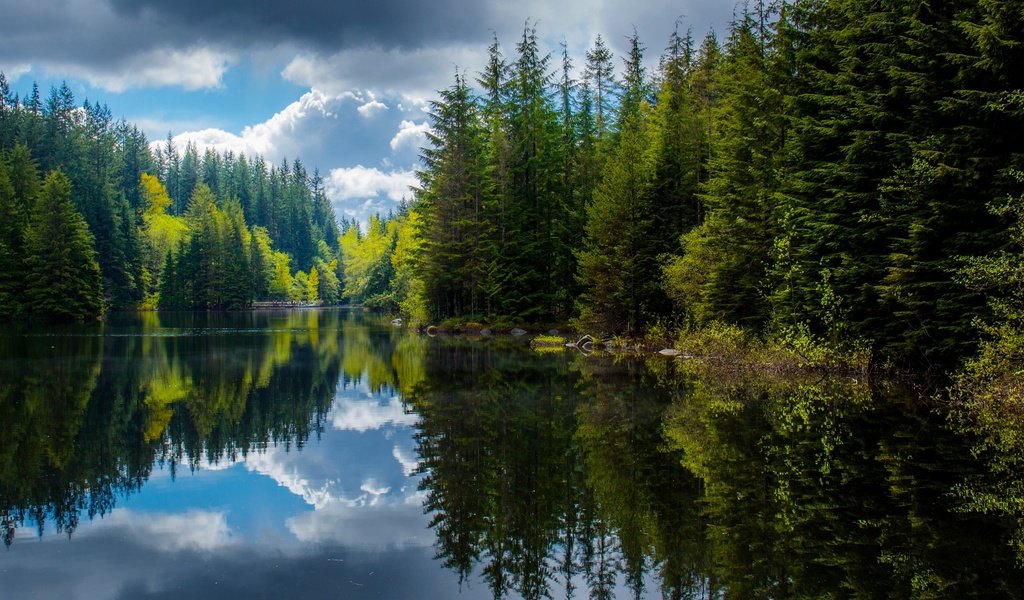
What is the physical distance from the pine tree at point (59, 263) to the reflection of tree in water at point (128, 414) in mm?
34137

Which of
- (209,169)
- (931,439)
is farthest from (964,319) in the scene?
(209,169)

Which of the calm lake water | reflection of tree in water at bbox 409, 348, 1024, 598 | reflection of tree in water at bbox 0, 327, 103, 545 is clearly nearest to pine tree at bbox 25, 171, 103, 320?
reflection of tree in water at bbox 0, 327, 103, 545

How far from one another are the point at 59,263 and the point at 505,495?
70431 millimetres

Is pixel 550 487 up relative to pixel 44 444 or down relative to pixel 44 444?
down

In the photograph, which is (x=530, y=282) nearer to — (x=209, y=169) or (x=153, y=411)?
(x=153, y=411)

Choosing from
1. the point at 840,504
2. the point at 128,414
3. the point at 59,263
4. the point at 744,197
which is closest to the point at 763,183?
the point at 744,197

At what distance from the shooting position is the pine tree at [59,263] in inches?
2623

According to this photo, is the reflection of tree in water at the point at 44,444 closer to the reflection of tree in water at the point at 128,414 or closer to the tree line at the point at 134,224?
the reflection of tree in water at the point at 128,414

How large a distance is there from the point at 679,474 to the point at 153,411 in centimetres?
Result: 1335

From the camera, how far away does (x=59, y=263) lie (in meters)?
67.4

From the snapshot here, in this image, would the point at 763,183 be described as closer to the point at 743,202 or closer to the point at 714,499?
the point at 743,202

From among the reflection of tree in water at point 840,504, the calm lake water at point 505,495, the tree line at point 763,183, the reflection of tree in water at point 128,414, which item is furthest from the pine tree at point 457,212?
the reflection of tree in water at point 840,504

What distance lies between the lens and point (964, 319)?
1748 cm

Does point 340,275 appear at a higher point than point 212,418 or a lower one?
higher
